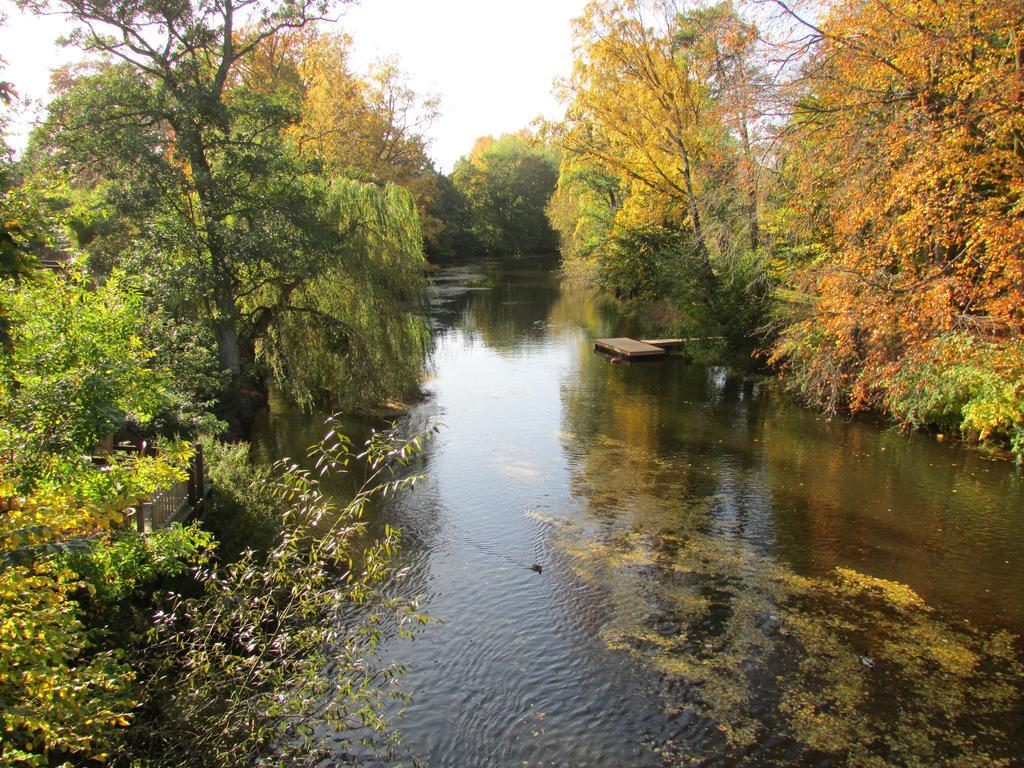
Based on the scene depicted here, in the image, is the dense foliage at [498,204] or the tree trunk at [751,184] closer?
the tree trunk at [751,184]

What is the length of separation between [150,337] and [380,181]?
24.7 m

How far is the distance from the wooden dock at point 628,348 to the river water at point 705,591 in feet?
24.2

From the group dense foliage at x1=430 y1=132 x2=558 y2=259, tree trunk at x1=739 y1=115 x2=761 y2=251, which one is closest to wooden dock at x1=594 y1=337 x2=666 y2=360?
tree trunk at x1=739 y1=115 x2=761 y2=251

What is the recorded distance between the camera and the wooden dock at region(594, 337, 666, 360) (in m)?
26.1

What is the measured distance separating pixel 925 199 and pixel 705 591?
10148mm

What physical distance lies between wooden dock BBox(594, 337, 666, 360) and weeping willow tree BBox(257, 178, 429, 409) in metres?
10.4

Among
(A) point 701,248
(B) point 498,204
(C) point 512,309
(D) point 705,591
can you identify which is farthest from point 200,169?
(B) point 498,204

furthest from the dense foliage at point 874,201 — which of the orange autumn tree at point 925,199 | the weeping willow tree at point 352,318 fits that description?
the weeping willow tree at point 352,318

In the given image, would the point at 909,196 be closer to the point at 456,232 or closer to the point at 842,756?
the point at 842,756

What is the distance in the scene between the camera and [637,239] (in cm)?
3125

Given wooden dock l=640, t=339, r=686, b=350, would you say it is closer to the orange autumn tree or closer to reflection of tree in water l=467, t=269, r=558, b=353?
reflection of tree in water l=467, t=269, r=558, b=353

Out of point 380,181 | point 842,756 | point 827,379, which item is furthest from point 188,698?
point 380,181

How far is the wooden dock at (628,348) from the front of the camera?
2610cm

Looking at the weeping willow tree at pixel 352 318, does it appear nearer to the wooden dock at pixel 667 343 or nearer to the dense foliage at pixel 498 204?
the wooden dock at pixel 667 343
